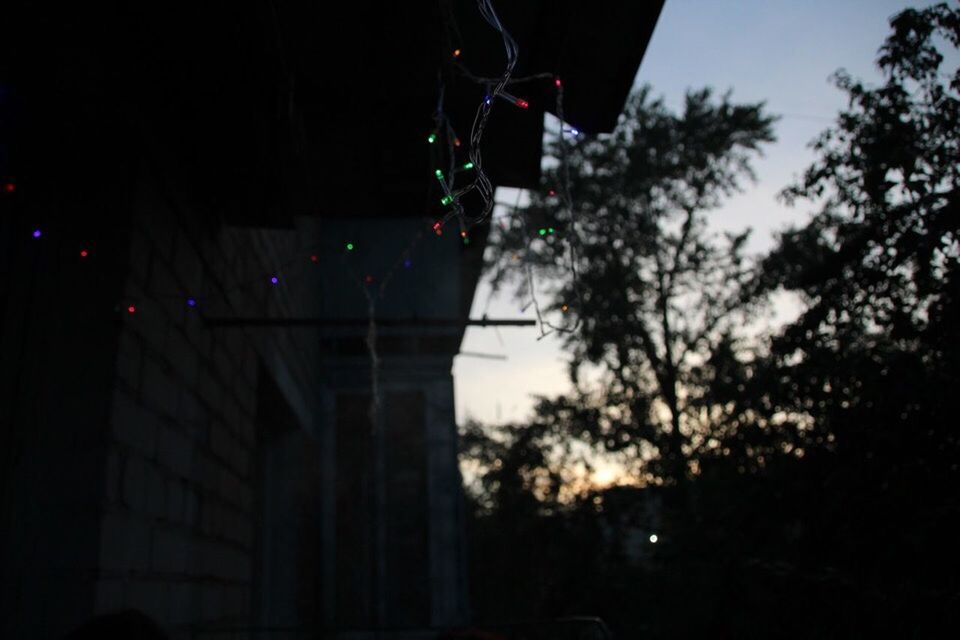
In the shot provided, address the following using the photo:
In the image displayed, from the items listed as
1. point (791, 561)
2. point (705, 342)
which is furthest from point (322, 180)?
point (705, 342)

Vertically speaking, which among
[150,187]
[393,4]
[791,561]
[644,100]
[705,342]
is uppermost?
[644,100]

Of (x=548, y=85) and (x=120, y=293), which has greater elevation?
(x=548, y=85)

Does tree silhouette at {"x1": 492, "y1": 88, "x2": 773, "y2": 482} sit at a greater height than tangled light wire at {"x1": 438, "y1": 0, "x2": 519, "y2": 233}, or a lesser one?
greater

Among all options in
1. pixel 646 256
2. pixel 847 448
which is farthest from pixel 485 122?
pixel 646 256

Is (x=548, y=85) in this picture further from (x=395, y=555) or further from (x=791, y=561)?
(x=395, y=555)

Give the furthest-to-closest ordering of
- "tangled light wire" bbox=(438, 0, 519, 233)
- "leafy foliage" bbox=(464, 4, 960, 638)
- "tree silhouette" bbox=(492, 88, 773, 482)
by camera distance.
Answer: "tree silhouette" bbox=(492, 88, 773, 482) < "leafy foliage" bbox=(464, 4, 960, 638) < "tangled light wire" bbox=(438, 0, 519, 233)

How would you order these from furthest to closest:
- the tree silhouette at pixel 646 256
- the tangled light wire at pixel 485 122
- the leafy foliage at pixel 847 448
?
the tree silhouette at pixel 646 256, the leafy foliage at pixel 847 448, the tangled light wire at pixel 485 122

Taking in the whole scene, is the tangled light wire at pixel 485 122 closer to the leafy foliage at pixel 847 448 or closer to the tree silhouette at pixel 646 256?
the leafy foliage at pixel 847 448

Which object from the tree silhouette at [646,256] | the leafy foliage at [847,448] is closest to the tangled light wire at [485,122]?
the leafy foliage at [847,448]

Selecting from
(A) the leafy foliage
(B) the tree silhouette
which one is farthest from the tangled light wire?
(B) the tree silhouette

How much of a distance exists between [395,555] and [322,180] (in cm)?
564

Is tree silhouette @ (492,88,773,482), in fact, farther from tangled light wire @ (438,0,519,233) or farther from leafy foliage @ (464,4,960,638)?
tangled light wire @ (438,0,519,233)

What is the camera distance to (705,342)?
38.2 ft

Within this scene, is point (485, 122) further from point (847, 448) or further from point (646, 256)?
point (646, 256)
